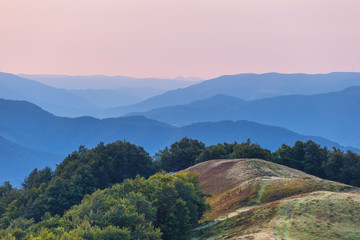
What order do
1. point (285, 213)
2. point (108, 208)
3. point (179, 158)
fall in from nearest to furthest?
point (285, 213) → point (108, 208) → point (179, 158)

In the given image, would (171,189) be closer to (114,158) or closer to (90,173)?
(90,173)

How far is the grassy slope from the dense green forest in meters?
4.23

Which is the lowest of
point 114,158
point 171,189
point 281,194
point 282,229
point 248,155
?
point 282,229

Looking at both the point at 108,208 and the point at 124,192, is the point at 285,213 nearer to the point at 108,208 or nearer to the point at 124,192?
the point at 108,208

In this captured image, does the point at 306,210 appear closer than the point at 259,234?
No

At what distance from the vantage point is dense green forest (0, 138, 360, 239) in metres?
40.2

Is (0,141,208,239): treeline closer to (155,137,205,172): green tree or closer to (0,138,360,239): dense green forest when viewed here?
(0,138,360,239): dense green forest

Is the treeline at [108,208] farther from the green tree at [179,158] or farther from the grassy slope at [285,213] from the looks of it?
the green tree at [179,158]

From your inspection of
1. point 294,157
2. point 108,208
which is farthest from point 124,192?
point 294,157

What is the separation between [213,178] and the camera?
8238 centimetres

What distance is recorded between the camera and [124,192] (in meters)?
52.8

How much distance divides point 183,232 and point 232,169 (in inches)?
1462

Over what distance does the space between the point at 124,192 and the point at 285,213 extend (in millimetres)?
19757

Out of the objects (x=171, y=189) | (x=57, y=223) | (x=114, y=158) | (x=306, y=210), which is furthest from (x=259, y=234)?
(x=114, y=158)
